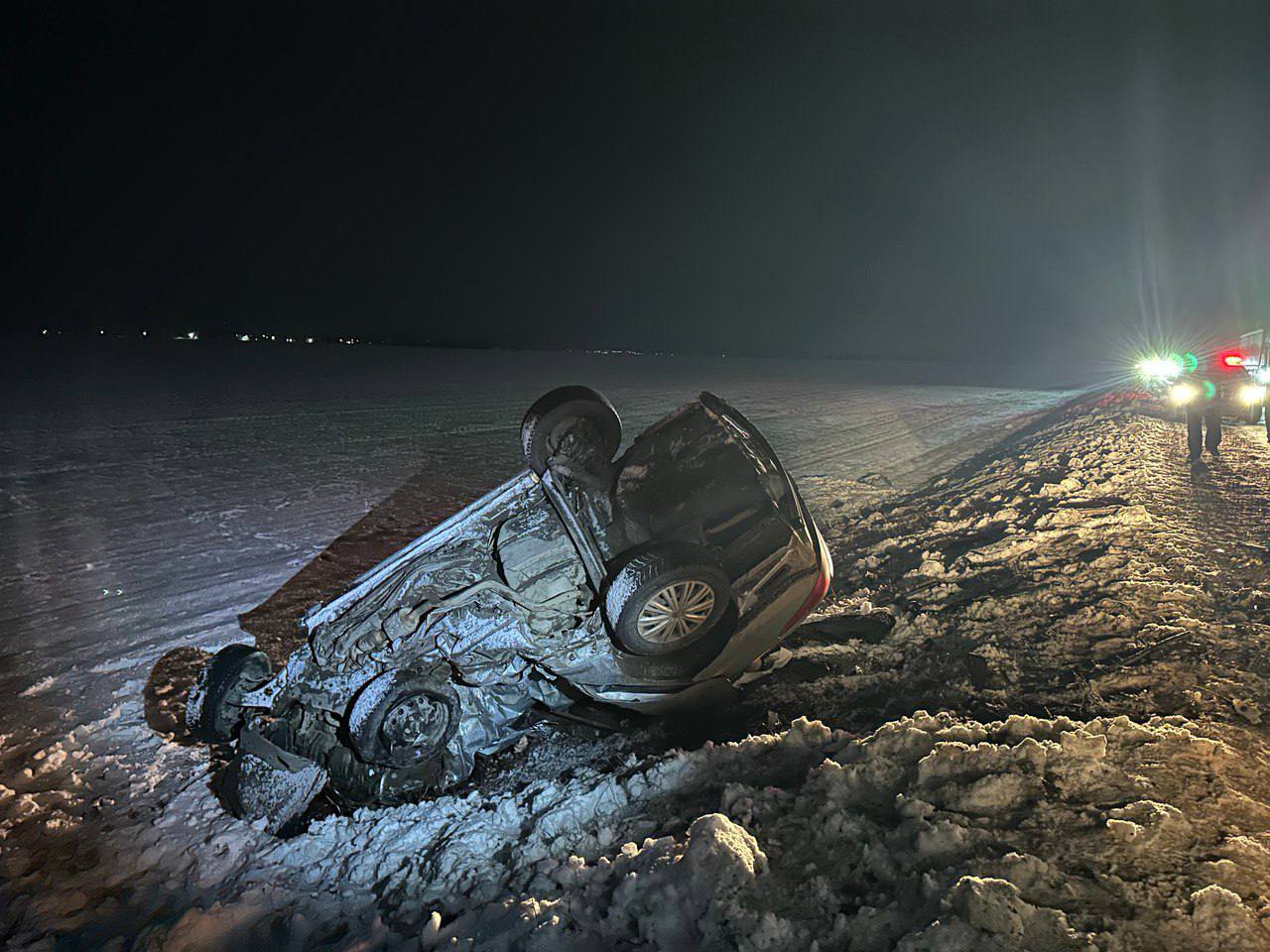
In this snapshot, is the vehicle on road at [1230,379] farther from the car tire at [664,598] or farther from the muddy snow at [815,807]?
the car tire at [664,598]

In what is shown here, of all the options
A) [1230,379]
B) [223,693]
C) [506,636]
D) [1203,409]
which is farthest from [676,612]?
[1230,379]

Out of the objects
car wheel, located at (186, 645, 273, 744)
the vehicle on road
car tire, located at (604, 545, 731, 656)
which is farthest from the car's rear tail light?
the vehicle on road

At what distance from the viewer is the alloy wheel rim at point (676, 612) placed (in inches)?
135

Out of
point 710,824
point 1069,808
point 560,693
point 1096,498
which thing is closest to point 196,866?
point 560,693

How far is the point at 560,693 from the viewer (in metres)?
3.89

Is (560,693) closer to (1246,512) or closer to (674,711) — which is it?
(674,711)

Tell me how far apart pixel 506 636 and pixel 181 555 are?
4875 millimetres

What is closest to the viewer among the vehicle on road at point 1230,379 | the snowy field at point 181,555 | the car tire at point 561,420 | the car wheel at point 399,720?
the snowy field at point 181,555

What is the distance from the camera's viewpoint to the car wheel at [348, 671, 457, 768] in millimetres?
3303

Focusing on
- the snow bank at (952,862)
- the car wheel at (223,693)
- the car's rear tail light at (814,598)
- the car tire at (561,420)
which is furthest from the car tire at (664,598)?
the car wheel at (223,693)

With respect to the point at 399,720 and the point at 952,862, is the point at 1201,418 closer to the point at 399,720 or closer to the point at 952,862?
the point at 952,862

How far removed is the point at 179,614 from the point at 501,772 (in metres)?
3.43

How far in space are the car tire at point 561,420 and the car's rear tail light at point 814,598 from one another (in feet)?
4.60

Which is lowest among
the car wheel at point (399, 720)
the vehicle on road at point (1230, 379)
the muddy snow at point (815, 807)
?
the muddy snow at point (815, 807)
